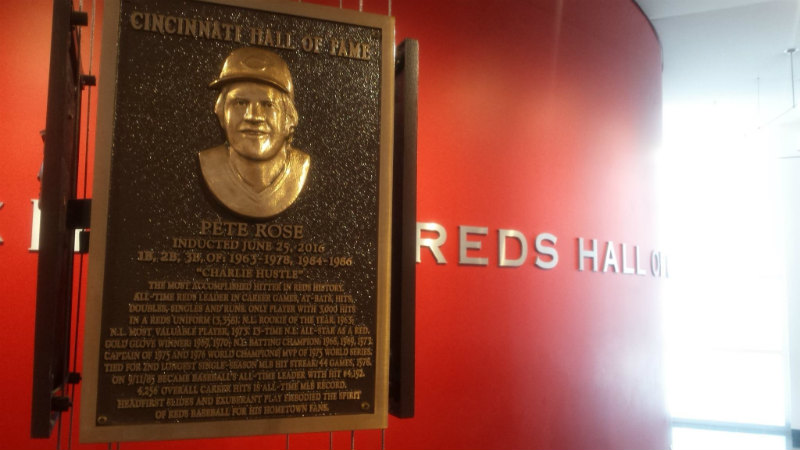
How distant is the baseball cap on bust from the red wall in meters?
1.64

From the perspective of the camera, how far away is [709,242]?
1009 cm

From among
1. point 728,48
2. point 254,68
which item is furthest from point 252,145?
point 728,48

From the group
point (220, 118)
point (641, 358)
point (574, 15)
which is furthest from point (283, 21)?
point (641, 358)

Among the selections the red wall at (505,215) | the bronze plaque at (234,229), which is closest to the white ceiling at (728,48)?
the red wall at (505,215)

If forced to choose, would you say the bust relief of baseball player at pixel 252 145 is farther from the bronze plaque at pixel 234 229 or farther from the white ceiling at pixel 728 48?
the white ceiling at pixel 728 48

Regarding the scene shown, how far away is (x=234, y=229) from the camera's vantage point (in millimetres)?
1530

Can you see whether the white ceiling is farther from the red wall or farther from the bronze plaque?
the bronze plaque

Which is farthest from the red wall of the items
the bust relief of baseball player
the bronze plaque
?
the bust relief of baseball player

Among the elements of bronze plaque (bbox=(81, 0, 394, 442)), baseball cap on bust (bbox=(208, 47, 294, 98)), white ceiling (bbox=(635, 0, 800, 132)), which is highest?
white ceiling (bbox=(635, 0, 800, 132))

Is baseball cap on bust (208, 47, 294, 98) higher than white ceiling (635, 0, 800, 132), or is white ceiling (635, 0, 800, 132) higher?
white ceiling (635, 0, 800, 132)

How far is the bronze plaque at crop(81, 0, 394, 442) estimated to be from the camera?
1.45 m

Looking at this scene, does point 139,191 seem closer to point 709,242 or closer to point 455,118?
point 455,118

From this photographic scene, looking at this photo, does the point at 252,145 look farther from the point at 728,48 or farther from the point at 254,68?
the point at 728,48

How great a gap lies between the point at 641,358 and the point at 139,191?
13.8 ft
